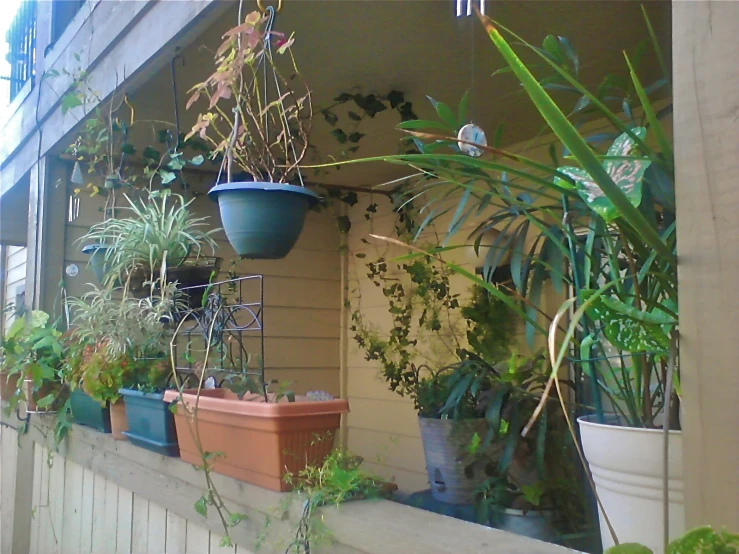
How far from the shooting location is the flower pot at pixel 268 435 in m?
1.41

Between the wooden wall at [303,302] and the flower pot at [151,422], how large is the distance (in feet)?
6.12

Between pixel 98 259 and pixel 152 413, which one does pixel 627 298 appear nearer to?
pixel 152 413

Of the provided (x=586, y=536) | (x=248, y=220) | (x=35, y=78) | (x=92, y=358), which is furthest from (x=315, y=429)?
(x=35, y=78)

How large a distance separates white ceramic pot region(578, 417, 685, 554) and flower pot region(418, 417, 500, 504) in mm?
934

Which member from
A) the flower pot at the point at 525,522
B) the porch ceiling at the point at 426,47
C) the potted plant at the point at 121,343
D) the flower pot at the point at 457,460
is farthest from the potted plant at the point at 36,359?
the flower pot at the point at 525,522

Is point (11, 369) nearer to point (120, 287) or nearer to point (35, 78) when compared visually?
point (120, 287)

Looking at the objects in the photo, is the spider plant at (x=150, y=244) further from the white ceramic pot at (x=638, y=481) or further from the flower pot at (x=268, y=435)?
the white ceramic pot at (x=638, y=481)

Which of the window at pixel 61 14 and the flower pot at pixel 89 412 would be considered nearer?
the flower pot at pixel 89 412

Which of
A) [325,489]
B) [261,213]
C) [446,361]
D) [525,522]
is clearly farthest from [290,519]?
[446,361]

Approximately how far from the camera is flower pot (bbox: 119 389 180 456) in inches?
74.0

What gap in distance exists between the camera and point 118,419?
2.28m

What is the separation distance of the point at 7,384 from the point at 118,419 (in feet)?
4.74

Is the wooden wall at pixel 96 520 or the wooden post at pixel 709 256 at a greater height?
the wooden post at pixel 709 256

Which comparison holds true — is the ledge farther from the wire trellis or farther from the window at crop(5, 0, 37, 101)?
the window at crop(5, 0, 37, 101)
